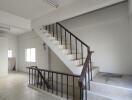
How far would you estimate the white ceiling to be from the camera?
3.18 m

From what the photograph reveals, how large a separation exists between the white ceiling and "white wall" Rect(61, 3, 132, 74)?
65.3 inches

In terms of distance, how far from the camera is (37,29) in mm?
4574

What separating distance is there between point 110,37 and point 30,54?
606 centimetres

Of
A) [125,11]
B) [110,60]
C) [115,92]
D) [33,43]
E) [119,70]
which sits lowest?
[115,92]

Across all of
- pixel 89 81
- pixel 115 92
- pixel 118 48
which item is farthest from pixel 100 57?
pixel 115 92

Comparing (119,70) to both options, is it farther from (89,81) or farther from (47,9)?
(47,9)

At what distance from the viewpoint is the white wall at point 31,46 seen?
6.97 m

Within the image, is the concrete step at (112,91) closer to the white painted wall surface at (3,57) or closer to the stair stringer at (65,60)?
the stair stringer at (65,60)

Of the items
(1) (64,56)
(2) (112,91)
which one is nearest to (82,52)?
(1) (64,56)

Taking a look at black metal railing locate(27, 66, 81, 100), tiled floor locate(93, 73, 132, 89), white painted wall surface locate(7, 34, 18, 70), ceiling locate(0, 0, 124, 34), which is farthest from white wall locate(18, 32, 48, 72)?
tiled floor locate(93, 73, 132, 89)

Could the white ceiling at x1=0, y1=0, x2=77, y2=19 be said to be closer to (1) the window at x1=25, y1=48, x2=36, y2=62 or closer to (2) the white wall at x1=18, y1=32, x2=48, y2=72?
(2) the white wall at x1=18, y1=32, x2=48, y2=72

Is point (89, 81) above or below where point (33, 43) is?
below

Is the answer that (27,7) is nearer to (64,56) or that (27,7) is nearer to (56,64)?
(64,56)

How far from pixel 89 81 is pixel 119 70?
5.12ft
